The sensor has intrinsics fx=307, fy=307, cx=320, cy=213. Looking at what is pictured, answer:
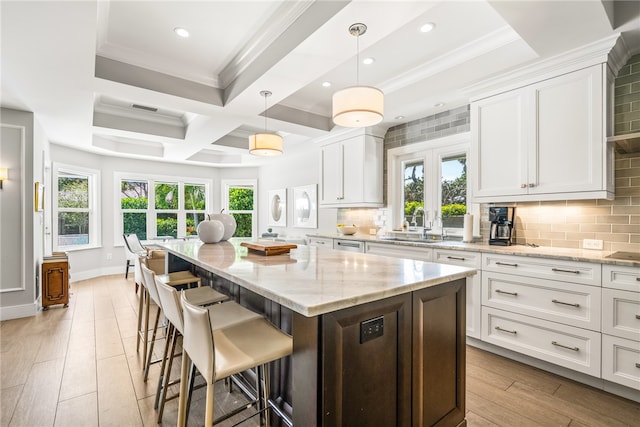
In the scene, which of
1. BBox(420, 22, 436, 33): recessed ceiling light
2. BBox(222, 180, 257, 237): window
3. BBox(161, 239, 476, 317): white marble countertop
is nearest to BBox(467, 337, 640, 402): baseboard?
BBox(161, 239, 476, 317): white marble countertop

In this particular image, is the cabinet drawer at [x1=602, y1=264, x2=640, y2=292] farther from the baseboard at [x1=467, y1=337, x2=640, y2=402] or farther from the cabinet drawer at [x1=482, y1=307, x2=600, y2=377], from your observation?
the baseboard at [x1=467, y1=337, x2=640, y2=402]

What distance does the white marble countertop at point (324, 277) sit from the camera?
113cm

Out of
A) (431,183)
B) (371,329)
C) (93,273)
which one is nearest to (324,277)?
(371,329)

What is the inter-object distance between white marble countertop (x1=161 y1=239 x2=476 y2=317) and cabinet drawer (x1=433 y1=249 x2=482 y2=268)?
49.2 inches

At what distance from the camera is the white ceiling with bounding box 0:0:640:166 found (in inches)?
79.9

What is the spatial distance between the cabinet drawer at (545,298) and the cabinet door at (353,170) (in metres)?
2.11

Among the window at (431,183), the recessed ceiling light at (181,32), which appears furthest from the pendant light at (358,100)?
the window at (431,183)

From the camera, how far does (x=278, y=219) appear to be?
7.00 m

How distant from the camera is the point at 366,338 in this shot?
1247mm

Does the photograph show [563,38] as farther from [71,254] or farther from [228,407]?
[71,254]

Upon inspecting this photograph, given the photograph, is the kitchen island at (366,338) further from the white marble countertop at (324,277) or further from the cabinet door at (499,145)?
the cabinet door at (499,145)

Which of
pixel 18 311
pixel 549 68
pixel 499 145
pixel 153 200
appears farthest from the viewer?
pixel 153 200

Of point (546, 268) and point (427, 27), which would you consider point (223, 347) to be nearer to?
point (546, 268)

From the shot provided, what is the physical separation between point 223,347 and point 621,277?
2.57m
